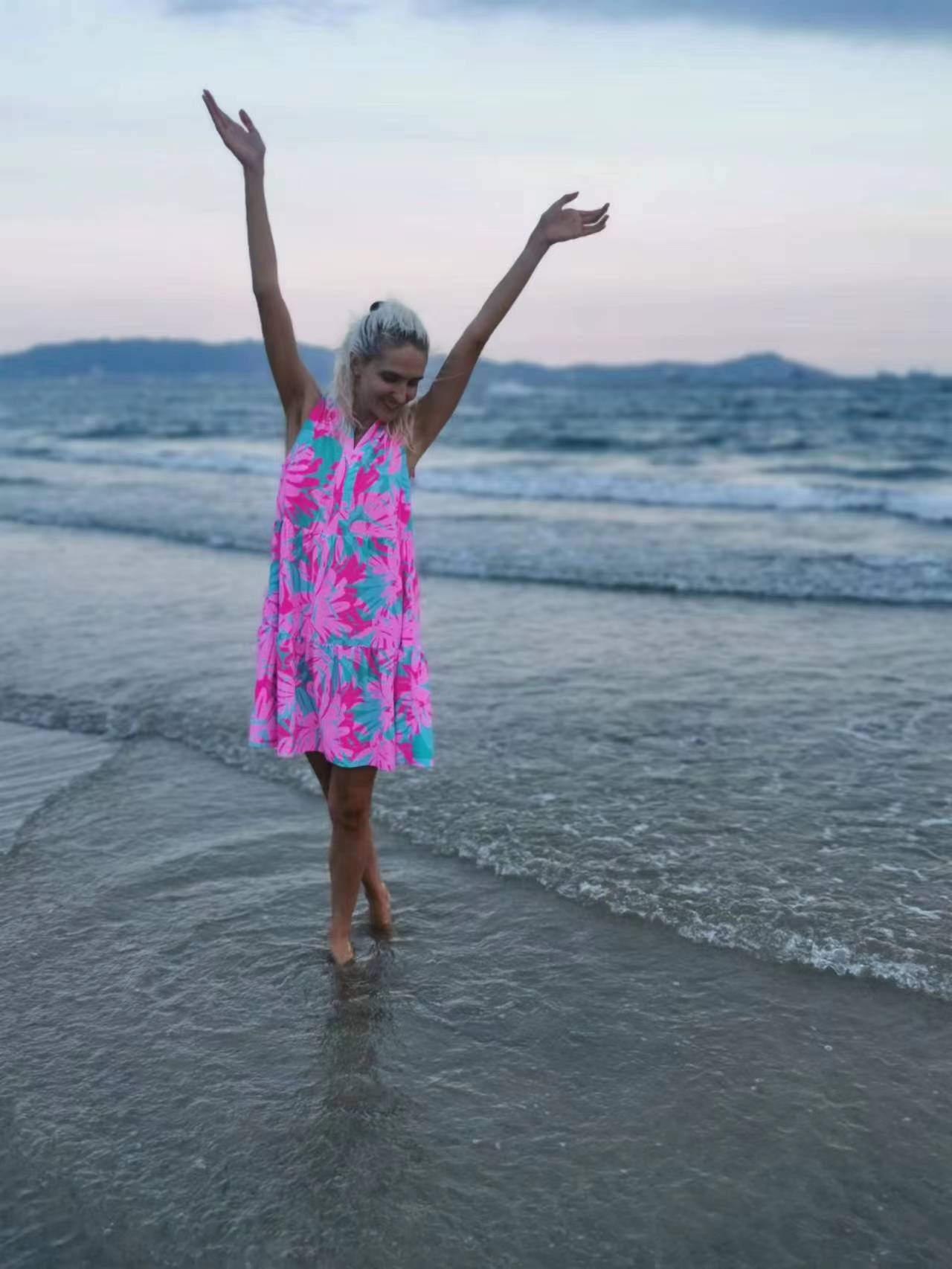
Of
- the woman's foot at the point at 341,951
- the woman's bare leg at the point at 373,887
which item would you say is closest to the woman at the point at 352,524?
the woman's bare leg at the point at 373,887

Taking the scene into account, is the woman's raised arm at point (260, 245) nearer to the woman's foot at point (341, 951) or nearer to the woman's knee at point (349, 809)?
the woman's knee at point (349, 809)

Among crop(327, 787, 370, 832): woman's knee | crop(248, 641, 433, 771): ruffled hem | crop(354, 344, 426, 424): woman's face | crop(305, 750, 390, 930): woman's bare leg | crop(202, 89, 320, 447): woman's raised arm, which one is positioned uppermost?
crop(202, 89, 320, 447): woman's raised arm

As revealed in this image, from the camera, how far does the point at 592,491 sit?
21328 mm

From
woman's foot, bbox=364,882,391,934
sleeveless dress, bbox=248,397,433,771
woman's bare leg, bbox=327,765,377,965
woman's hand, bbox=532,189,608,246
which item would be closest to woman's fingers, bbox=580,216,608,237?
woman's hand, bbox=532,189,608,246

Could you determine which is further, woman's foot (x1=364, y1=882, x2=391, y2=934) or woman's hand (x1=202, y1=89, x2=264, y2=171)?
woman's foot (x1=364, y1=882, x2=391, y2=934)

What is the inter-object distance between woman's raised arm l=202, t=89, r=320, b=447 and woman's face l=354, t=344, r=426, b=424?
18 cm

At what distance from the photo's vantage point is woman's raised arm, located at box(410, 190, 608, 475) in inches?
133

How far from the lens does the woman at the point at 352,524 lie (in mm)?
3297

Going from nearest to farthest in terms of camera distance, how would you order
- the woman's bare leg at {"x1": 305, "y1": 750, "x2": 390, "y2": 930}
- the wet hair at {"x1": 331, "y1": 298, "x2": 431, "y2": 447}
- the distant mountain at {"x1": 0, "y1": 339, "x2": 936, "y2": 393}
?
the wet hair at {"x1": 331, "y1": 298, "x2": 431, "y2": 447} → the woman's bare leg at {"x1": 305, "y1": 750, "x2": 390, "y2": 930} → the distant mountain at {"x1": 0, "y1": 339, "x2": 936, "y2": 393}

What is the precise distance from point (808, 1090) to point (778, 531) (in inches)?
511

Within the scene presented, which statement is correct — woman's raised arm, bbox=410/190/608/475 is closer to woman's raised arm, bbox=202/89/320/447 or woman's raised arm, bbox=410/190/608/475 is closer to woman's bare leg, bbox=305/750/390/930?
woman's raised arm, bbox=202/89/320/447

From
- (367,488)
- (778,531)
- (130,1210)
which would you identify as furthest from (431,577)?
(130,1210)

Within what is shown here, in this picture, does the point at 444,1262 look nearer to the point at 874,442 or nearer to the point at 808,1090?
the point at 808,1090

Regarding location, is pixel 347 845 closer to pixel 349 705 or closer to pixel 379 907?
pixel 379 907
